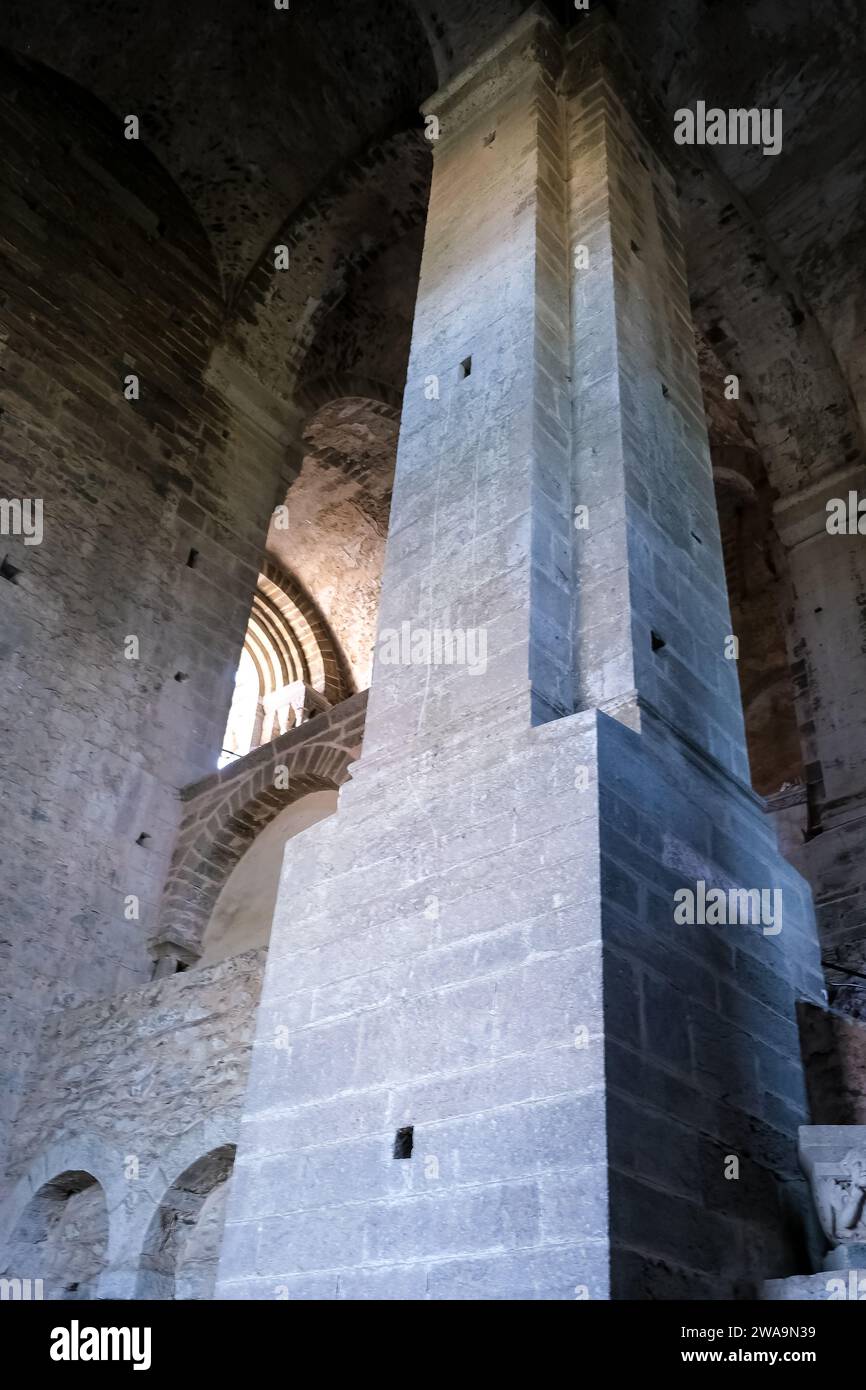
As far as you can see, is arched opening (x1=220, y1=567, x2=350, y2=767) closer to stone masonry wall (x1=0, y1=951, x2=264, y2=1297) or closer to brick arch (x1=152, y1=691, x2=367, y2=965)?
brick arch (x1=152, y1=691, x2=367, y2=965)

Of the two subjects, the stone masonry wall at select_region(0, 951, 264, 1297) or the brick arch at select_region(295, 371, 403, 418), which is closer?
the stone masonry wall at select_region(0, 951, 264, 1297)

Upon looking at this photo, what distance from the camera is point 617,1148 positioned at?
2984mm

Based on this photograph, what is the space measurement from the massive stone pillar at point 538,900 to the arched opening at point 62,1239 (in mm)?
2689

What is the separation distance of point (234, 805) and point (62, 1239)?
10.9 ft

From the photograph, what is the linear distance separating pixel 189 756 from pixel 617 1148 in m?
6.62

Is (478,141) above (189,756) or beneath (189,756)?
above

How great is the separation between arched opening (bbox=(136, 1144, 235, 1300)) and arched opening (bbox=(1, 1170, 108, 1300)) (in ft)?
1.45

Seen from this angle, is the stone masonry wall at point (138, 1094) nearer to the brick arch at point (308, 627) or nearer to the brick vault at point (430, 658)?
the brick vault at point (430, 658)

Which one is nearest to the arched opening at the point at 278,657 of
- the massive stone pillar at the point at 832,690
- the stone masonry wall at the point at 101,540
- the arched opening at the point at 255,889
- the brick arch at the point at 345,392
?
the brick arch at the point at 345,392

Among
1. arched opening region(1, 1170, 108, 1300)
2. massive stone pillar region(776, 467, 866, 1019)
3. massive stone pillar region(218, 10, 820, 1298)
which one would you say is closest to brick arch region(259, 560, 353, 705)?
massive stone pillar region(776, 467, 866, 1019)

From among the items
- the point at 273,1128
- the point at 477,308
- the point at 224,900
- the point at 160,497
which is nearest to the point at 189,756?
the point at 224,900

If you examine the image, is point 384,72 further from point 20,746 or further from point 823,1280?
point 823,1280

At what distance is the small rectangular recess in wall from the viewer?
3377 mm
